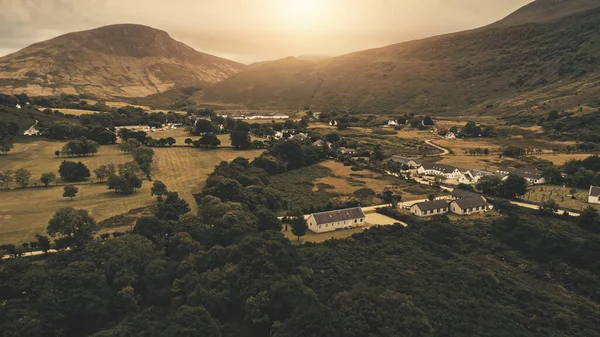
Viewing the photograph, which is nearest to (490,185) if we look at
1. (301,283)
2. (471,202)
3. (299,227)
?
(471,202)

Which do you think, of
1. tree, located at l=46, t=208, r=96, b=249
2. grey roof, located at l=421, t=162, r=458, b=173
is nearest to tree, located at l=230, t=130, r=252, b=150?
grey roof, located at l=421, t=162, r=458, b=173

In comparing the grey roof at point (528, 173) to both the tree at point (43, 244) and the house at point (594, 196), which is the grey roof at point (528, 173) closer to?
the house at point (594, 196)

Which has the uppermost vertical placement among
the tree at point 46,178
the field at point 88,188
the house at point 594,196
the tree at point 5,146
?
the tree at point 5,146

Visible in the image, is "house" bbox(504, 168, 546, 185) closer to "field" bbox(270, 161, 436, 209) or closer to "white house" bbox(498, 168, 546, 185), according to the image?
"white house" bbox(498, 168, 546, 185)

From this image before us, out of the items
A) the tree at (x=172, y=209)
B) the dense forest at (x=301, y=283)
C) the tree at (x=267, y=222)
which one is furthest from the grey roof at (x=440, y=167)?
the tree at (x=172, y=209)

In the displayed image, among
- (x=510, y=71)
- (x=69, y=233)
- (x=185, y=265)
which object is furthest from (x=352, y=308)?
(x=510, y=71)

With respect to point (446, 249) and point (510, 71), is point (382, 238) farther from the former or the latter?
point (510, 71)

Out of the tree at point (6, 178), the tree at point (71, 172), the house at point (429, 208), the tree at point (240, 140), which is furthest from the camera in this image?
the tree at point (240, 140)
